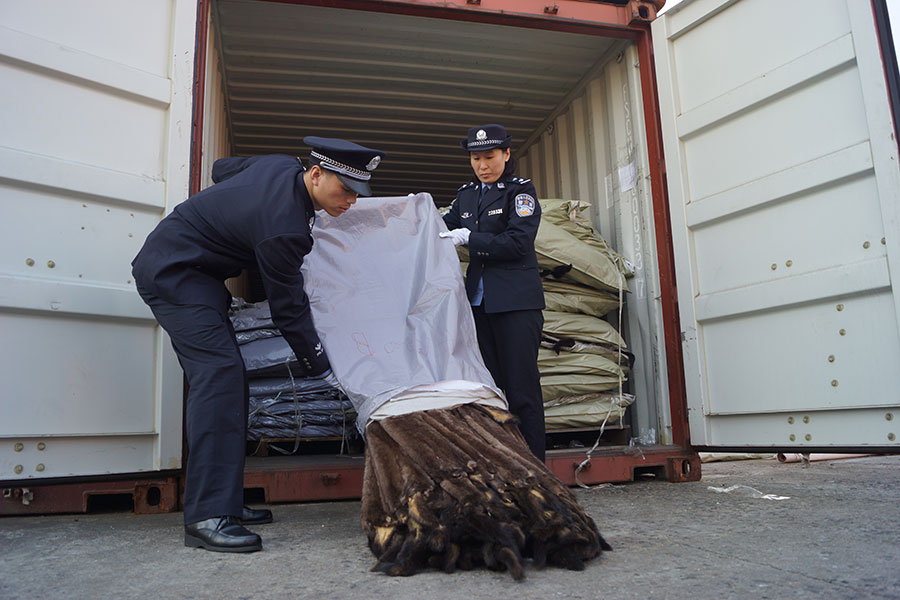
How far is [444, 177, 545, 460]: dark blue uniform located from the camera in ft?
9.49

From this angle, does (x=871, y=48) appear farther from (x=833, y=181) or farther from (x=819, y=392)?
(x=819, y=392)

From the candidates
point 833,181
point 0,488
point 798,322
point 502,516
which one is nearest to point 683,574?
point 502,516

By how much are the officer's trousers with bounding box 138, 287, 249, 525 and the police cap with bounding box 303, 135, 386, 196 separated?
644 millimetres

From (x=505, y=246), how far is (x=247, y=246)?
1.10m

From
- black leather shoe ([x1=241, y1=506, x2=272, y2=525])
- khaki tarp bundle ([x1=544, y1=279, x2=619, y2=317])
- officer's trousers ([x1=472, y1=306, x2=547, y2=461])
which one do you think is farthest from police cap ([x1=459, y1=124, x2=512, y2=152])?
black leather shoe ([x1=241, y1=506, x2=272, y2=525])

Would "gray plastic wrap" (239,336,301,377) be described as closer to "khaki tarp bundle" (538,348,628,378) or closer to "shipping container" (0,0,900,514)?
"shipping container" (0,0,900,514)

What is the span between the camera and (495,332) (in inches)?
118

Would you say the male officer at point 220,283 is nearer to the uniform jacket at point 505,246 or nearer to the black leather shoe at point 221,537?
the black leather shoe at point 221,537

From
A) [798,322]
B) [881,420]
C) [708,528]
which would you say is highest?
[798,322]

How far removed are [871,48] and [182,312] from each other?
2787 millimetres

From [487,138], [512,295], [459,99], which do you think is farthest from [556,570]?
[459,99]

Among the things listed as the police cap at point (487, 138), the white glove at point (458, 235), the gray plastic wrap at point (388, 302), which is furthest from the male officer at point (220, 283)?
the police cap at point (487, 138)

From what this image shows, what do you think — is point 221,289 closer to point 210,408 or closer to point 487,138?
point 210,408

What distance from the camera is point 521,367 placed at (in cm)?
290
